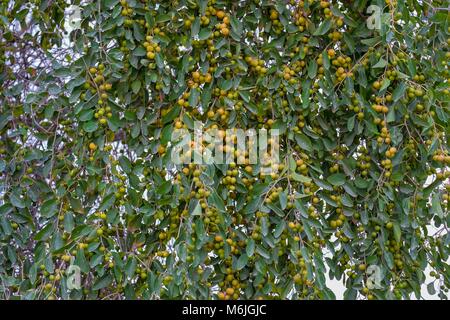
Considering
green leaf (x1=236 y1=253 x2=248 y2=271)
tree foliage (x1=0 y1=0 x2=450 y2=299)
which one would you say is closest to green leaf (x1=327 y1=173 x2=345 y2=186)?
tree foliage (x1=0 y1=0 x2=450 y2=299)

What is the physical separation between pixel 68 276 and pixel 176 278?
27cm

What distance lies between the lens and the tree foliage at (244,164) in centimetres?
157

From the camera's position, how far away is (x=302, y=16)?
1.68 meters

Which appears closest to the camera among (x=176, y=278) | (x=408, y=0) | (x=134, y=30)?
(x=176, y=278)

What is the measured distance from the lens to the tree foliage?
1572mm

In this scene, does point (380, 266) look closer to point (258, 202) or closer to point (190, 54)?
point (258, 202)

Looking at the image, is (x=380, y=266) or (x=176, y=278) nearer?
(x=176, y=278)

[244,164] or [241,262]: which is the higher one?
[244,164]

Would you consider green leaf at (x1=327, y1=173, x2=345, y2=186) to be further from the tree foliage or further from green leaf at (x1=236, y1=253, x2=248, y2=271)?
green leaf at (x1=236, y1=253, x2=248, y2=271)

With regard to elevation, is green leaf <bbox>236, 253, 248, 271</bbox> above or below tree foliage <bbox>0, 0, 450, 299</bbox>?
below

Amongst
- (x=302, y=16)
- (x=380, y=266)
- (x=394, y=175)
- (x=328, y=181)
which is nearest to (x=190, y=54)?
(x=302, y=16)

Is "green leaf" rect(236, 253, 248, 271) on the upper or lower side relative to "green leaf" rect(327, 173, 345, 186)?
lower

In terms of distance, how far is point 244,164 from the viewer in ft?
5.29

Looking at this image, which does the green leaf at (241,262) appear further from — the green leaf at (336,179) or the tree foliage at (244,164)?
the green leaf at (336,179)
